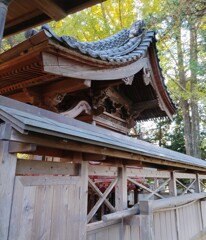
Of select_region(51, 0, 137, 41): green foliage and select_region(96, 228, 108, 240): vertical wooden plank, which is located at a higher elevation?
select_region(51, 0, 137, 41): green foliage

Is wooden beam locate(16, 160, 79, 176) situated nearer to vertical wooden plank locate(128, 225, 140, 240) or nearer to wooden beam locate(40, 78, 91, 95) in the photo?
wooden beam locate(40, 78, 91, 95)

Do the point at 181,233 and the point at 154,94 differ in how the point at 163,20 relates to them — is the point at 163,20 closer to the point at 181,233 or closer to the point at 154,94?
the point at 154,94

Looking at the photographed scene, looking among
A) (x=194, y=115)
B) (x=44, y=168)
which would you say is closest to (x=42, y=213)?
(x=44, y=168)

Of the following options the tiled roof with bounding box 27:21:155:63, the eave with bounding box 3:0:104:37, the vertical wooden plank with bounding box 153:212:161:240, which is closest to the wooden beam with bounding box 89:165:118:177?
the vertical wooden plank with bounding box 153:212:161:240

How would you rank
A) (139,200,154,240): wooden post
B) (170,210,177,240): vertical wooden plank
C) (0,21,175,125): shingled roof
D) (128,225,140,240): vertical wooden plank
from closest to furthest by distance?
(0,21,175,125): shingled roof
(139,200,154,240): wooden post
(128,225,140,240): vertical wooden plank
(170,210,177,240): vertical wooden plank

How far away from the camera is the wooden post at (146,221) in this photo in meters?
3.28

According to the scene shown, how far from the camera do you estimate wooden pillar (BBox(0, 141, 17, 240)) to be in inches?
73.2

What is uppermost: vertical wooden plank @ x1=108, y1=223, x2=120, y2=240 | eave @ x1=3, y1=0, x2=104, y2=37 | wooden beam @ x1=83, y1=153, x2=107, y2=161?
eave @ x1=3, y1=0, x2=104, y2=37

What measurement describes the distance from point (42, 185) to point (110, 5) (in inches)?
487

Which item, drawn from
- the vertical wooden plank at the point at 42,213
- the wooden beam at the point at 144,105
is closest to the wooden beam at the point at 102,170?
the vertical wooden plank at the point at 42,213

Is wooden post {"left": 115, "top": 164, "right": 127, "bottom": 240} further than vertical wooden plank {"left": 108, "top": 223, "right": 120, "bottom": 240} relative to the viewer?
Yes

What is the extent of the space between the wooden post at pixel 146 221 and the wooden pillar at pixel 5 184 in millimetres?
2144

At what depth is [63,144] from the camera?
2.29 meters

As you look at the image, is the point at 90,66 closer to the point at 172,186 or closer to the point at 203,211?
the point at 172,186
